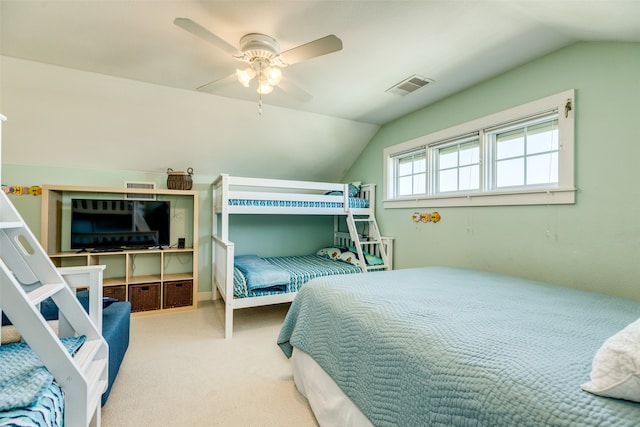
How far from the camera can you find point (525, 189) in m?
2.30

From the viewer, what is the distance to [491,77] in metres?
2.54

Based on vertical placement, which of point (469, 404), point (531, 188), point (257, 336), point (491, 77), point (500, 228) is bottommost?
point (257, 336)

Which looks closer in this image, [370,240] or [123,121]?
[123,121]

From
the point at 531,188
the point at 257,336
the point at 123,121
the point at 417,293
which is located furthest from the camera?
the point at 123,121

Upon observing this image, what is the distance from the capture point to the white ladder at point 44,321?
88cm

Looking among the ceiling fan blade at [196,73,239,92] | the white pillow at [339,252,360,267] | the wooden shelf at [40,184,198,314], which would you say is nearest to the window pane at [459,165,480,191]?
the white pillow at [339,252,360,267]

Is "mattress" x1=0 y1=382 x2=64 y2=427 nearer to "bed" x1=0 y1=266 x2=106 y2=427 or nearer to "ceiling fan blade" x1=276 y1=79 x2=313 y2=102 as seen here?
"bed" x1=0 y1=266 x2=106 y2=427

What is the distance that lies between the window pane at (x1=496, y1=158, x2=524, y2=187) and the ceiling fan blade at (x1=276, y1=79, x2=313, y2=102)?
5.89 feet

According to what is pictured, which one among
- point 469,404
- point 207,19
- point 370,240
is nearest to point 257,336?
point 370,240

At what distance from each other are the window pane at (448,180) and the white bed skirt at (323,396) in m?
2.23

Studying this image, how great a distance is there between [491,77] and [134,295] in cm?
422

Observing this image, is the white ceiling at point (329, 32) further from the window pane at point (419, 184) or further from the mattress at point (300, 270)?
the mattress at point (300, 270)

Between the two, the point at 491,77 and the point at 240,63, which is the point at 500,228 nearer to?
the point at 491,77

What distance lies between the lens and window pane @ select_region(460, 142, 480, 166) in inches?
109
